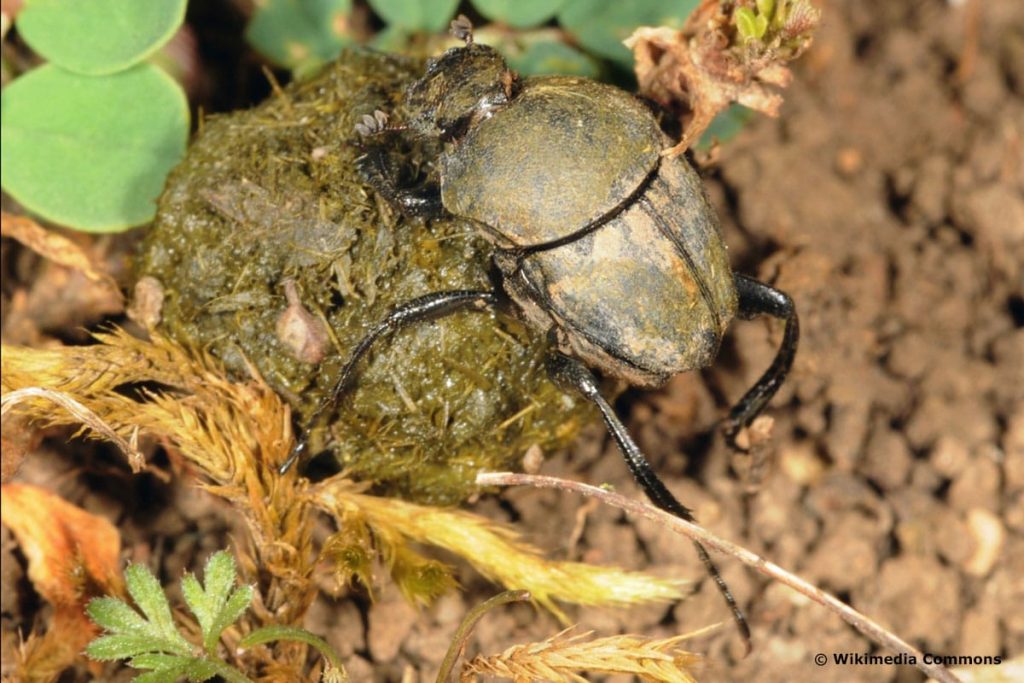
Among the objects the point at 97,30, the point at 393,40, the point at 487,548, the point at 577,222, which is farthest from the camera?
the point at 393,40

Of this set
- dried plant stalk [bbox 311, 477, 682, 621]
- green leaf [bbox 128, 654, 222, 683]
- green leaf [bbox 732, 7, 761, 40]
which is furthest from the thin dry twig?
green leaf [bbox 732, 7, 761, 40]

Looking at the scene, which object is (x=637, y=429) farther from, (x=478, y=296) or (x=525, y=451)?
(x=478, y=296)

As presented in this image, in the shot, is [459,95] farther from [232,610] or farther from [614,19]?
[232,610]

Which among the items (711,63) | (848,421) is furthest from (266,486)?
(848,421)

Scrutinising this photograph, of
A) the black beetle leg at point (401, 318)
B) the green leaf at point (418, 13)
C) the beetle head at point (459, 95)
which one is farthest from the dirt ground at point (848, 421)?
the green leaf at point (418, 13)

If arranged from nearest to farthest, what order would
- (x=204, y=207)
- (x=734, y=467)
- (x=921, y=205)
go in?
(x=204, y=207)
(x=734, y=467)
(x=921, y=205)

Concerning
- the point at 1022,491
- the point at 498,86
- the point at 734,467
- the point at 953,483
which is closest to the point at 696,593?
the point at 734,467

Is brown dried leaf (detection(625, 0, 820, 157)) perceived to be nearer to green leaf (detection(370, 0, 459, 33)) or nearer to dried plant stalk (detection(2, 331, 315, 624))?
green leaf (detection(370, 0, 459, 33))
